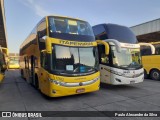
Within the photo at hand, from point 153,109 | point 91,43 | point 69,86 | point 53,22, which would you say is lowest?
point 153,109

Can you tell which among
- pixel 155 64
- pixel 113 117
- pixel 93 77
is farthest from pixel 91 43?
pixel 155 64

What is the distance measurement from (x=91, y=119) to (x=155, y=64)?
9809 mm

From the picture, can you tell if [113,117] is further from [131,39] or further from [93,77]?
[131,39]

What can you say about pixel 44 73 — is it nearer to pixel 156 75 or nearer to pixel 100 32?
pixel 100 32

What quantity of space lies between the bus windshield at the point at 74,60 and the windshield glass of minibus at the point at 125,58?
5.00ft

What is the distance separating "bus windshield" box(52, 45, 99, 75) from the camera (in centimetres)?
670

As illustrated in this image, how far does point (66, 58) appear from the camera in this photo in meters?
6.86

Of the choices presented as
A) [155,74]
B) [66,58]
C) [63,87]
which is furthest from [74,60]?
[155,74]

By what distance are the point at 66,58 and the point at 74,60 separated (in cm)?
37

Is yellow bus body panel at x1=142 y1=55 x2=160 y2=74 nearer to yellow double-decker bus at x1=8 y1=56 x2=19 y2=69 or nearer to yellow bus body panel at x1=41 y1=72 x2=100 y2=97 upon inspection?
yellow bus body panel at x1=41 y1=72 x2=100 y2=97

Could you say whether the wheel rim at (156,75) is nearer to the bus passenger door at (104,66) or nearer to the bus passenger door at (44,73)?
the bus passenger door at (104,66)

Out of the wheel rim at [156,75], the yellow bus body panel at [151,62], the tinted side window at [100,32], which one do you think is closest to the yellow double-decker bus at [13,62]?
the yellow bus body panel at [151,62]

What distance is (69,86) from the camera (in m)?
6.72

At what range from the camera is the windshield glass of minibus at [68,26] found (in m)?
7.10
